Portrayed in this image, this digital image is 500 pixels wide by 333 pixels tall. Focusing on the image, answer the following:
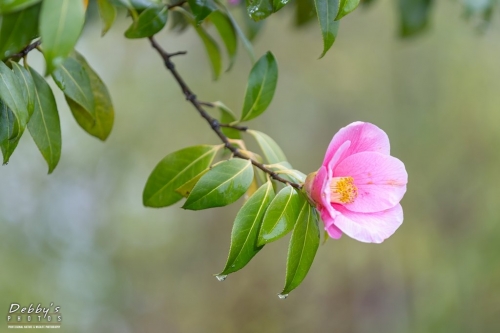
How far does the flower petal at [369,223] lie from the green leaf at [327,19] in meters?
0.17

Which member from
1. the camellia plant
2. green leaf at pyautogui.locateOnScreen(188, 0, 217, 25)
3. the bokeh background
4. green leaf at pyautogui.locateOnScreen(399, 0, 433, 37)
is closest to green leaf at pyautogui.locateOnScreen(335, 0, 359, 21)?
the camellia plant

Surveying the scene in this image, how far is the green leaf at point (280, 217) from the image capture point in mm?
487

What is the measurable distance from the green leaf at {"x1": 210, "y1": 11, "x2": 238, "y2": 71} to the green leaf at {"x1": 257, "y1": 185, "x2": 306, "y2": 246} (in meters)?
0.40

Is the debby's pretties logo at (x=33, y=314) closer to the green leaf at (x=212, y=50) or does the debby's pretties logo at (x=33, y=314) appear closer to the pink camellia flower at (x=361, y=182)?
the green leaf at (x=212, y=50)

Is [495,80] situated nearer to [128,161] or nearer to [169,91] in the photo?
[169,91]

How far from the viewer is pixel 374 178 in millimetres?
524

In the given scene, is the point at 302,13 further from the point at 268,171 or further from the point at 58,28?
the point at 58,28

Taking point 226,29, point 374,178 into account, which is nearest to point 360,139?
point 374,178

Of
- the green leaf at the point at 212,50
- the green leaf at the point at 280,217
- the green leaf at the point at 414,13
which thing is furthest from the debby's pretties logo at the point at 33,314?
the green leaf at the point at 414,13

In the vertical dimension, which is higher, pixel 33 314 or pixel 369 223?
pixel 369 223

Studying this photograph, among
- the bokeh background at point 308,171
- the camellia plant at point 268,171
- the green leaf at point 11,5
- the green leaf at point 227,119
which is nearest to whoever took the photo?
the green leaf at point 11,5

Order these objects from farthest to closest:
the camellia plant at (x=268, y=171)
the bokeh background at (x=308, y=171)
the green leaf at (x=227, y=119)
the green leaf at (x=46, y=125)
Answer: the bokeh background at (x=308, y=171), the green leaf at (x=227, y=119), the green leaf at (x=46, y=125), the camellia plant at (x=268, y=171)

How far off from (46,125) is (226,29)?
0.37 metres

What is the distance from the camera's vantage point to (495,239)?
2.31 m
